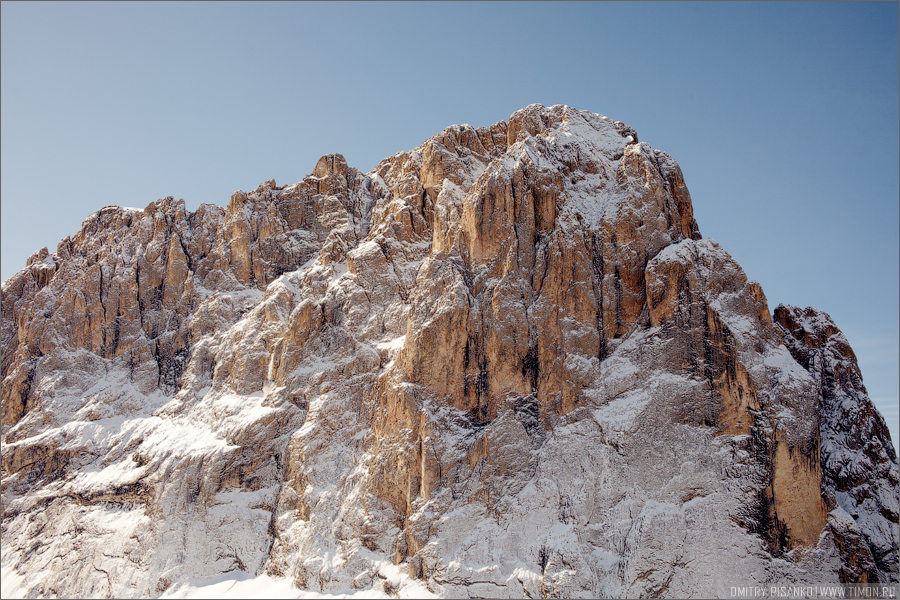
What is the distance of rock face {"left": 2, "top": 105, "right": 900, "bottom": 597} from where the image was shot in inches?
2386

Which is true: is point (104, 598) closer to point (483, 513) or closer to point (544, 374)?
point (483, 513)

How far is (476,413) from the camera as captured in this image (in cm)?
7069

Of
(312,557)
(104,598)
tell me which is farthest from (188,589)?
(312,557)

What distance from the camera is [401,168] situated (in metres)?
100

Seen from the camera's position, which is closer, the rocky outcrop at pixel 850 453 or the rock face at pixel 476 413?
the rocky outcrop at pixel 850 453

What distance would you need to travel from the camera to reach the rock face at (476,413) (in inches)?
2386

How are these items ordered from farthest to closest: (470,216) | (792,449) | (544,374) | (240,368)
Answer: (240,368) → (470,216) → (544,374) → (792,449)

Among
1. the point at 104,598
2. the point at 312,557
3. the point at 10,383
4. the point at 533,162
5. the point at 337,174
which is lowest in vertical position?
the point at 104,598

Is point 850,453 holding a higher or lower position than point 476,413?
lower

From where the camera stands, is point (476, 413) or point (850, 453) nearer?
point (850, 453)

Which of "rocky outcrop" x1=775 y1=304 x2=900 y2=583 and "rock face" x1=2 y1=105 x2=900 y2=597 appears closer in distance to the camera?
"rocky outcrop" x1=775 y1=304 x2=900 y2=583

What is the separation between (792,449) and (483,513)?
3175 centimetres

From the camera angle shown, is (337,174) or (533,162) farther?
(337,174)

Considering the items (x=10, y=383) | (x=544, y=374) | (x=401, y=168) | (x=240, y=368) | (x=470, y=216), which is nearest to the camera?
(x=544, y=374)
